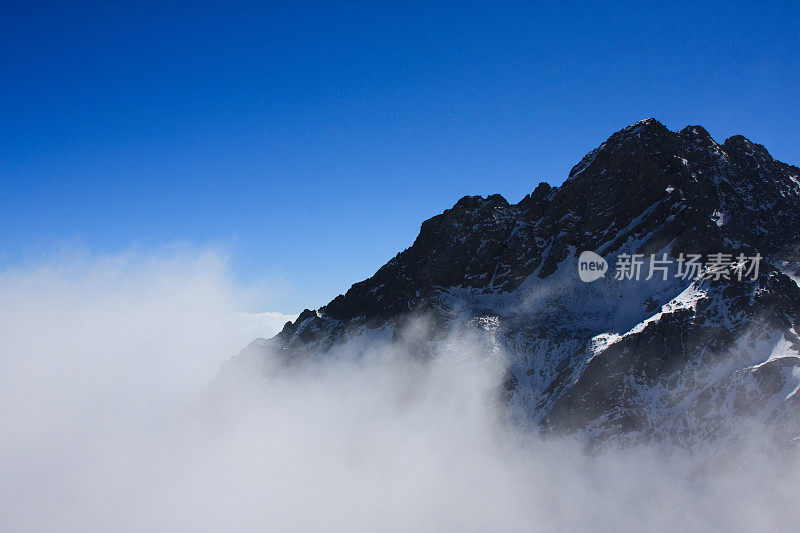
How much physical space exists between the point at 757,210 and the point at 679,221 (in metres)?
28.6

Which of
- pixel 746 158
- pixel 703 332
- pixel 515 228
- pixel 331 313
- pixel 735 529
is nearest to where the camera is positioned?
pixel 735 529

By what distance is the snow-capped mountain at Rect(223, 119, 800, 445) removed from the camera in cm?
8219

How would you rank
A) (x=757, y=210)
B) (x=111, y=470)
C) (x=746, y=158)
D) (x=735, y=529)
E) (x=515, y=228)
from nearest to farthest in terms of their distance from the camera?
(x=735, y=529), (x=757, y=210), (x=746, y=158), (x=515, y=228), (x=111, y=470)

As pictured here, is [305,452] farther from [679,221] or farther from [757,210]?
[757,210]

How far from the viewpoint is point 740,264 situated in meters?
90.8

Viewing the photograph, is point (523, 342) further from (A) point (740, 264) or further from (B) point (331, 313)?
(B) point (331, 313)

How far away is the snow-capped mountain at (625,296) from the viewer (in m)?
82.2

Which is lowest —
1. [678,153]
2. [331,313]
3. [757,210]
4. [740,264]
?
[740,264]

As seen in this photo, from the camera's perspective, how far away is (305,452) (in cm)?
11712

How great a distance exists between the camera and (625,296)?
349 feet

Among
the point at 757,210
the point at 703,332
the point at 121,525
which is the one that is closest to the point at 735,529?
the point at 703,332

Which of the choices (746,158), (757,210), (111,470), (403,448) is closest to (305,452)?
(403,448)

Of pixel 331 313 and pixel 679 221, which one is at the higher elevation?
pixel 331 313

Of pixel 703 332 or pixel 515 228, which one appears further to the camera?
pixel 515 228
